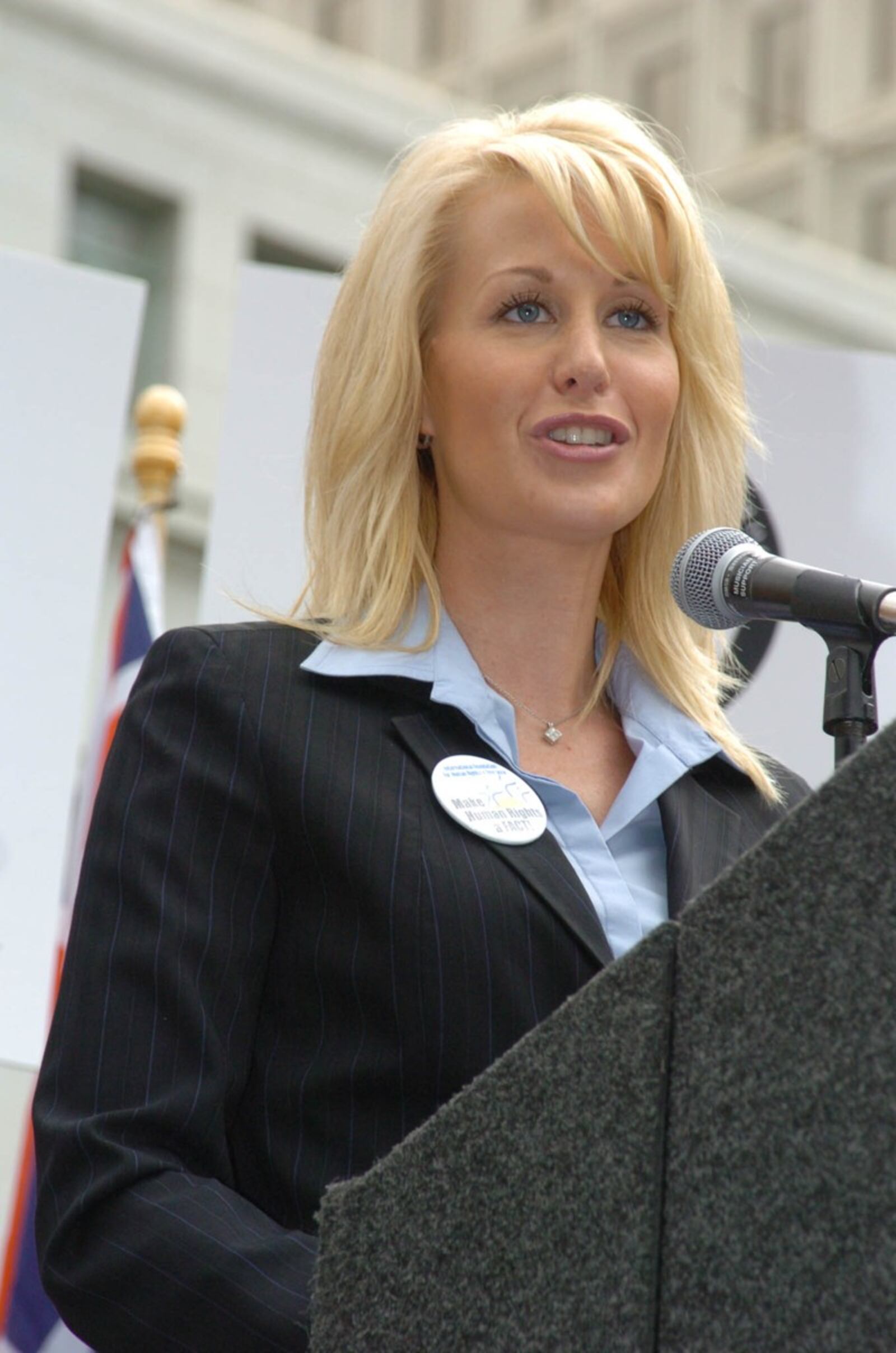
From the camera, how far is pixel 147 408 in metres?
5.53

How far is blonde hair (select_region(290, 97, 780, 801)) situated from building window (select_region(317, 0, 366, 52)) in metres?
28.1

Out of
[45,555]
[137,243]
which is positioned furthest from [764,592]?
[137,243]

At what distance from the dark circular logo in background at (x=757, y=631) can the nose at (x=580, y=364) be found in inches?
66.9

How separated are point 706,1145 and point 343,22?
3028cm

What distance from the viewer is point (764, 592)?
7.47 feet

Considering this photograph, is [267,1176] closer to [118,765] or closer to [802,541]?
[118,765]

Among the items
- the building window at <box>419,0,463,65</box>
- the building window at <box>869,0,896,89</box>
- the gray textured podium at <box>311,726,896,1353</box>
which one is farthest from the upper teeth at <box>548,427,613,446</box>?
the building window at <box>869,0,896,89</box>

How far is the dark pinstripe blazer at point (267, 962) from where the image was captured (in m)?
2.20

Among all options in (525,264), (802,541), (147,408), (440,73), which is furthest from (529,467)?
(440,73)

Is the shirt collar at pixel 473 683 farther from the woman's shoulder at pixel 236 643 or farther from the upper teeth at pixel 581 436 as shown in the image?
the upper teeth at pixel 581 436

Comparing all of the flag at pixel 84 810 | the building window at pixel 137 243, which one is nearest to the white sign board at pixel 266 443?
the flag at pixel 84 810

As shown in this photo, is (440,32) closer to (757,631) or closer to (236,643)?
(757,631)

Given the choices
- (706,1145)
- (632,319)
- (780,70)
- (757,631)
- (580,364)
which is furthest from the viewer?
(780,70)

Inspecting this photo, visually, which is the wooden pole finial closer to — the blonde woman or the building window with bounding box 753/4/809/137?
the blonde woman
